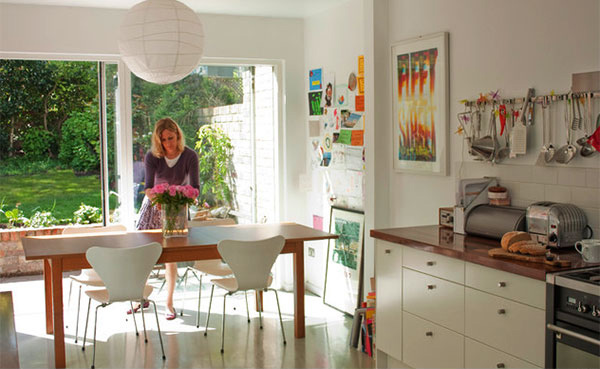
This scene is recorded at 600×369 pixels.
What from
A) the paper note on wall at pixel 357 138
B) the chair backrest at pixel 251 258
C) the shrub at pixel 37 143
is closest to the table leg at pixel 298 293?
the chair backrest at pixel 251 258

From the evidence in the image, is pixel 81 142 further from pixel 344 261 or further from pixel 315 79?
pixel 344 261

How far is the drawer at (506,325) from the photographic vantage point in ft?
8.88

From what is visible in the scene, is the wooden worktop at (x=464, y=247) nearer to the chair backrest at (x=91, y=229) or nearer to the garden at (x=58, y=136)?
the chair backrest at (x=91, y=229)

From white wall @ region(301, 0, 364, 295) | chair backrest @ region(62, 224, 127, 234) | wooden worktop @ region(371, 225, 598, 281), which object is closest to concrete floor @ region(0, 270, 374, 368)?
white wall @ region(301, 0, 364, 295)

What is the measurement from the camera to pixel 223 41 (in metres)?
Result: 6.09

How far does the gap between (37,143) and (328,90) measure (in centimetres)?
259

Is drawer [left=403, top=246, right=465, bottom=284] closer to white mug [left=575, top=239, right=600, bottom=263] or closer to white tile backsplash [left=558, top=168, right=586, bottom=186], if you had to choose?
white mug [left=575, top=239, right=600, bottom=263]

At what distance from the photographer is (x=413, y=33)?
176 inches

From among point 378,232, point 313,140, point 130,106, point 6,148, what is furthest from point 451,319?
point 6,148

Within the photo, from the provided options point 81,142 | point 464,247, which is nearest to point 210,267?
point 81,142

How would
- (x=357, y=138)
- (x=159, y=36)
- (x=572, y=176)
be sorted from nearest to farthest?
1. (x=572, y=176)
2. (x=159, y=36)
3. (x=357, y=138)

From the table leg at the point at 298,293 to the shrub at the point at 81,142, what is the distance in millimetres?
2167

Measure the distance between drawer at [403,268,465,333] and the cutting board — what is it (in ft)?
0.91

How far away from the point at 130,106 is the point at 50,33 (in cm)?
89
